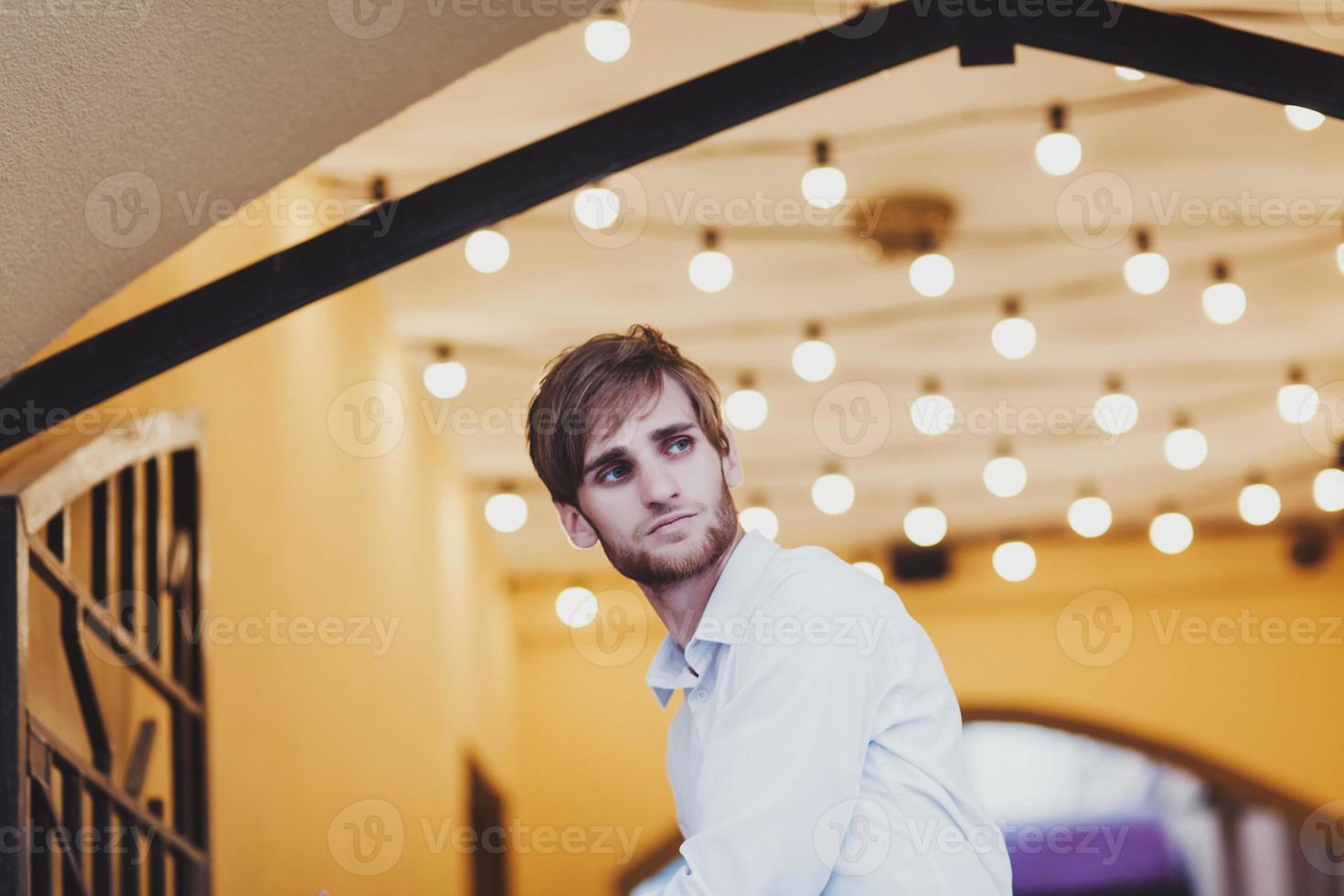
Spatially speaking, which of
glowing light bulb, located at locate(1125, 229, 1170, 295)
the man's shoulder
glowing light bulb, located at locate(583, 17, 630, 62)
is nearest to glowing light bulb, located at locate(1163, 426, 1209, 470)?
glowing light bulb, located at locate(1125, 229, 1170, 295)

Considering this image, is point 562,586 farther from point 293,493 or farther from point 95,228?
point 95,228

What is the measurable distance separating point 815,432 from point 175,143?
4.89 meters

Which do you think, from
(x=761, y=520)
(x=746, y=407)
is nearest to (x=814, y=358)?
(x=746, y=407)

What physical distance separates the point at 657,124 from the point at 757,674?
25.7 inches

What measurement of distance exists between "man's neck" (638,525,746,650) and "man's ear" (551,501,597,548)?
0.11 m

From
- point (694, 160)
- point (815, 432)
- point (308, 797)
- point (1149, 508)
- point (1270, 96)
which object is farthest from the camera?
point (1149, 508)

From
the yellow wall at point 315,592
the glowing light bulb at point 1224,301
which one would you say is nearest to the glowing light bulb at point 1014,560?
the glowing light bulb at point 1224,301

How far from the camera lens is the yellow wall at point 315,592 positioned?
3020mm

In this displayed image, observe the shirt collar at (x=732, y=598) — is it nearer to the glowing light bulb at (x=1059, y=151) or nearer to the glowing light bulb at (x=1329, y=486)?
the glowing light bulb at (x=1059, y=151)

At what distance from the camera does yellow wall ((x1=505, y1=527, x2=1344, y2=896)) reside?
804cm

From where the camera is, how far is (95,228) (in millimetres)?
1844

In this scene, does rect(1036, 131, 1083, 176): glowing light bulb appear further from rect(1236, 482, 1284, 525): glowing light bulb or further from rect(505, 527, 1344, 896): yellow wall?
rect(505, 527, 1344, 896): yellow wall

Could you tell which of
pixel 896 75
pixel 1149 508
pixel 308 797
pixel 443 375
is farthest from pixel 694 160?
pixel 1149 508

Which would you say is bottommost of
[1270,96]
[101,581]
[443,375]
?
[101,581]
